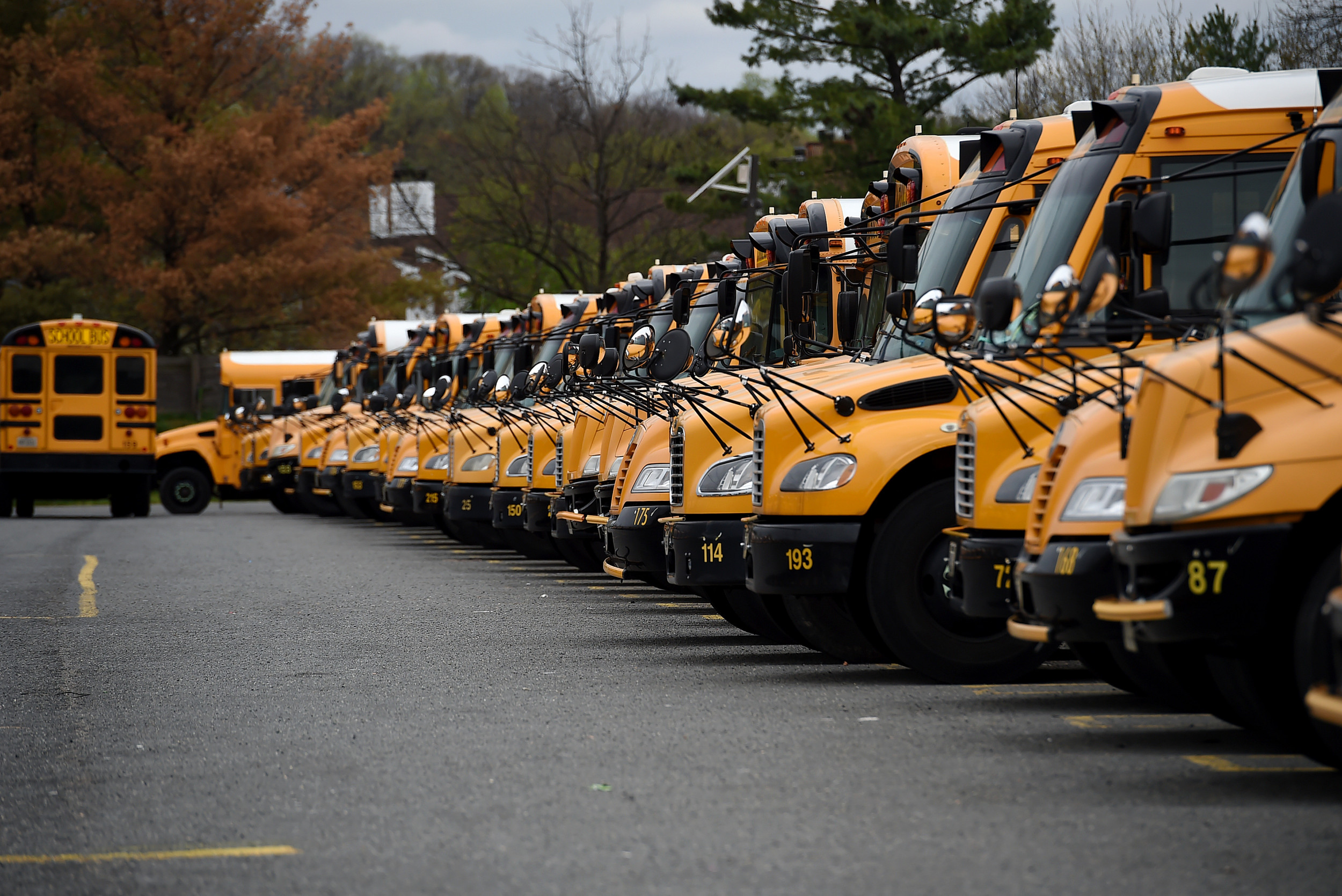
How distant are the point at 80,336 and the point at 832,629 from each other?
27.1 metres

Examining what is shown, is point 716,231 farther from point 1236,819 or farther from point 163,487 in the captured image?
point 1236,819

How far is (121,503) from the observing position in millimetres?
34562

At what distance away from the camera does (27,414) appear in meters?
33.5

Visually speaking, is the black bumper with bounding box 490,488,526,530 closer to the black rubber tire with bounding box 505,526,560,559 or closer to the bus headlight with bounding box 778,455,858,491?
the black rubber tire with bounding box 505,526,560,559

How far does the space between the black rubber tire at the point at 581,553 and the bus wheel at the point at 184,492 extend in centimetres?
2015

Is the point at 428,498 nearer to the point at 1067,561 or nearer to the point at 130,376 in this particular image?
the point at 1067,561

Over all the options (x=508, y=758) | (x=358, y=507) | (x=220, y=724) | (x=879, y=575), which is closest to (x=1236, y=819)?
(x=508, y=758)

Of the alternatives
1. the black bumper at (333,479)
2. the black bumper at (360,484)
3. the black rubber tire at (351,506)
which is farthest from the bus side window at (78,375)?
the black bumper at (360,484)

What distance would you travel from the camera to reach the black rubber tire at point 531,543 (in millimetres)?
A: 18281

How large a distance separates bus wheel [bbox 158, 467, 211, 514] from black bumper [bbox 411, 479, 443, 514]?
1570 cm

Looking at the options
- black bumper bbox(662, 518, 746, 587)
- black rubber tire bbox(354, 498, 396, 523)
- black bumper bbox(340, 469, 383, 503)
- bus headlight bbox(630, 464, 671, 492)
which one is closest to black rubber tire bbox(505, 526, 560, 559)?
bus headlight bbox(630, 464, 671, 492)

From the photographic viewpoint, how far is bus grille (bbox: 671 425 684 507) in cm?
1088

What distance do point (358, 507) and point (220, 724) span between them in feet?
66.8

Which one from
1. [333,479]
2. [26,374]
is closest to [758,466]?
[333,479]
